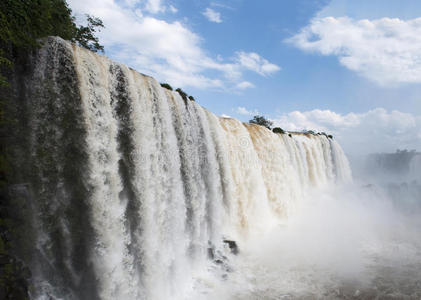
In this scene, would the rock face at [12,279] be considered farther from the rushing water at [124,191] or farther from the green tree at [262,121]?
the green tree at [262,121]

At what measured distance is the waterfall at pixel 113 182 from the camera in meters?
5.86

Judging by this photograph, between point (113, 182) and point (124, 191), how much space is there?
2.10 feet

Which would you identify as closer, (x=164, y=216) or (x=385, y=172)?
(x=164, y=216)

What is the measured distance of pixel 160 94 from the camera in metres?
8.53

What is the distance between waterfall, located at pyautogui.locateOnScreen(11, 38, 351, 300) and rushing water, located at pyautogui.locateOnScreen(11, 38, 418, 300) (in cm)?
2

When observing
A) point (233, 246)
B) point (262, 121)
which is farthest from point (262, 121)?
point (233, 246)

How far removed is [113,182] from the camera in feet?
21.7

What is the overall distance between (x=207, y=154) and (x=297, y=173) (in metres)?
10.9

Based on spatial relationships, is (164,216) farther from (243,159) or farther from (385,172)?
(385,172)

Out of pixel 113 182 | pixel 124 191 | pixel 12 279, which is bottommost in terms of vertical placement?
pixel 12 279

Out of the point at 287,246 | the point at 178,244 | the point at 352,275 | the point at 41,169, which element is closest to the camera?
the point at 41,169

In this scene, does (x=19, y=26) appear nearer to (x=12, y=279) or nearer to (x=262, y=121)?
(x=12, y=279)

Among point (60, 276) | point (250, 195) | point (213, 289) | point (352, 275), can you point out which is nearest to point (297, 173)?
point (250, 195)

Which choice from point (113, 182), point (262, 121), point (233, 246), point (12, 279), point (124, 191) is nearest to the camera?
point (12, 279)
